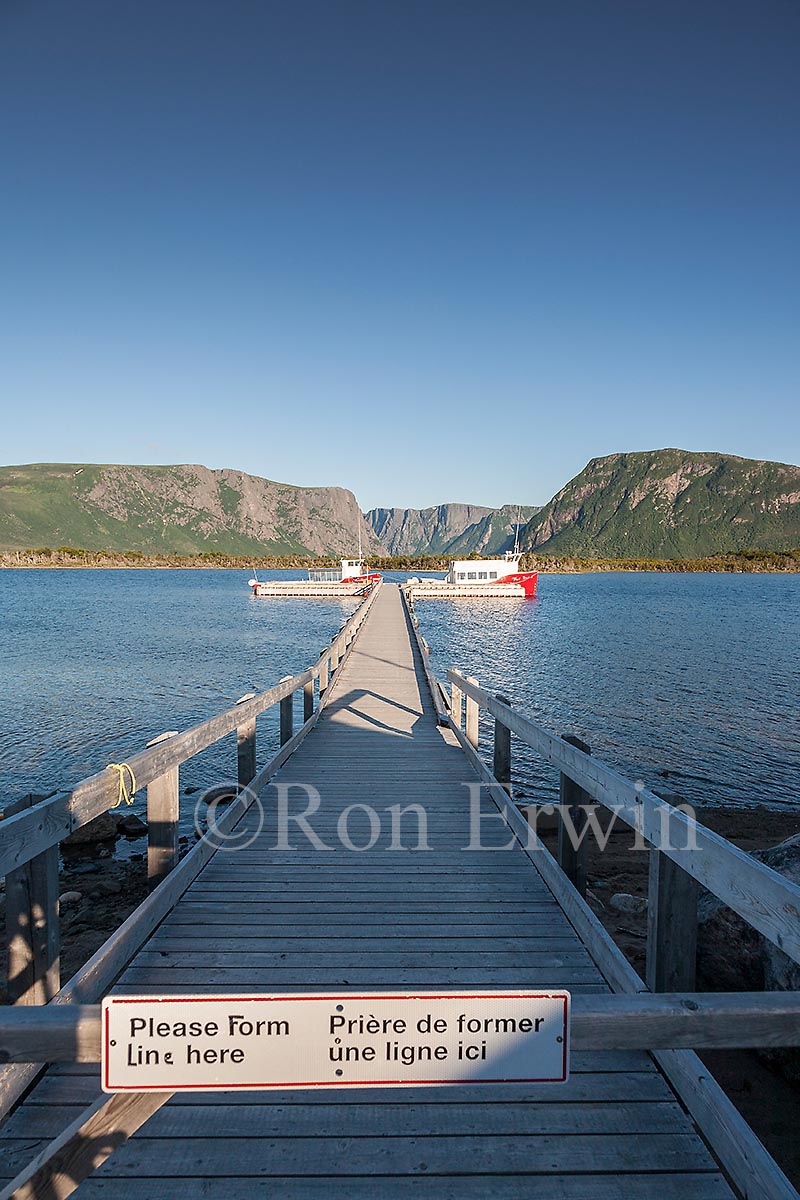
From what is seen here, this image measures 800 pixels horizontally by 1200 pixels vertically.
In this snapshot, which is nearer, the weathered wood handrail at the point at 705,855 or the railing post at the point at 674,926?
the weathered wood handrail at the point at 705,855

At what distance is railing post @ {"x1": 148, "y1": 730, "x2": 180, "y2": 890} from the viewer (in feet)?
13.5

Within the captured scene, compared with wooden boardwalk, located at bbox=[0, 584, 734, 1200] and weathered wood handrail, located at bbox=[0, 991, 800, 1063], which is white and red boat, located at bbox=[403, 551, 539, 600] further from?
weathered wood handrail, located at bbox=[0, 991, 800, 1063]

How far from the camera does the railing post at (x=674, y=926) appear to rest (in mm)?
2852

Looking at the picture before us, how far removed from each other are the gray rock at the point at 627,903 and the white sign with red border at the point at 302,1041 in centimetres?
615

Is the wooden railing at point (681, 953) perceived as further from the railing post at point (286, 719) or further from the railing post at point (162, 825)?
the railing post at point (286, 719)

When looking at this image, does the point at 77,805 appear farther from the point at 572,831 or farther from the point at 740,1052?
the point at 740,1052

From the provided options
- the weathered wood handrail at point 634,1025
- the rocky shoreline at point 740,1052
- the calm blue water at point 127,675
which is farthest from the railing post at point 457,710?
the weathered wood handrail at point 634,1025

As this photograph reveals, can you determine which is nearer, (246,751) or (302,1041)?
(302,1041)

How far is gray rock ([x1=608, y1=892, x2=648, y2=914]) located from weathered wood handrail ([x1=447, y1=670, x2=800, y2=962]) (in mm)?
4114

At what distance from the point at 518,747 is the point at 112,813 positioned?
8.45 meters

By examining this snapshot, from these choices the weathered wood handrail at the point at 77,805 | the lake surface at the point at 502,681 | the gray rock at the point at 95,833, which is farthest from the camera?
the lake surface at the point at 502,681

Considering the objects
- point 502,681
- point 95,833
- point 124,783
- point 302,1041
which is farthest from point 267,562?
point 302,1041

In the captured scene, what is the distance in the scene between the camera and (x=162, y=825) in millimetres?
A: 4168

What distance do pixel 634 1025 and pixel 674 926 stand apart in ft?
3.81
